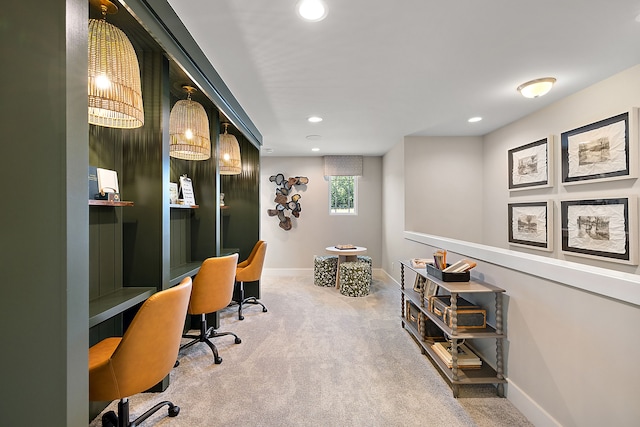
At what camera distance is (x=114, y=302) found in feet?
5.36

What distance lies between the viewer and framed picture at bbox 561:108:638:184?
2279 millimetres

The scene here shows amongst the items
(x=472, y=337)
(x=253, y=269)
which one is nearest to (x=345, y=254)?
(x=253, y=269)

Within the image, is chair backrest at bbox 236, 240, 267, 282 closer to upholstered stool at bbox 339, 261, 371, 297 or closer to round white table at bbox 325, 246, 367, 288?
upholstered stool at bbox 339, 261, 371, 297

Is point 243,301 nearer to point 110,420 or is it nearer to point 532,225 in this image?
point 110,420

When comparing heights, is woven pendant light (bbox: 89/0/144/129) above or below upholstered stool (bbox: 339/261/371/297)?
above

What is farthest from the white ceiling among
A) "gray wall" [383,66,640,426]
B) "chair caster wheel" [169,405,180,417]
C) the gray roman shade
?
the gray roman shade

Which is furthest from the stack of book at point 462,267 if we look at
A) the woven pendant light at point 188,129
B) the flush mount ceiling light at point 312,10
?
the woven pendant light at point 188,129

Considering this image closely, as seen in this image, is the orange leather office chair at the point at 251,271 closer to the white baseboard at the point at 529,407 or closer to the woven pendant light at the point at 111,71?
the woven pendant light at the point at 111,71

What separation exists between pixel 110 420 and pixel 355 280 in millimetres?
3263

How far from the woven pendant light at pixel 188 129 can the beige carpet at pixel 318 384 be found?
179cm

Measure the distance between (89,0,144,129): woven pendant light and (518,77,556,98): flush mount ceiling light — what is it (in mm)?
2967
